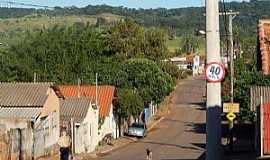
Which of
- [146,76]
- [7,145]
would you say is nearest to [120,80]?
[146,76]

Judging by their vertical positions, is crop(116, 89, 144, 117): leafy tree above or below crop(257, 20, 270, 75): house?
below

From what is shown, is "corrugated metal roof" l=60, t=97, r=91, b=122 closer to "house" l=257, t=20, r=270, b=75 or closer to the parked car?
"house" l=257, t=20, r=270, b=75

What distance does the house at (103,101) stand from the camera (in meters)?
56.5

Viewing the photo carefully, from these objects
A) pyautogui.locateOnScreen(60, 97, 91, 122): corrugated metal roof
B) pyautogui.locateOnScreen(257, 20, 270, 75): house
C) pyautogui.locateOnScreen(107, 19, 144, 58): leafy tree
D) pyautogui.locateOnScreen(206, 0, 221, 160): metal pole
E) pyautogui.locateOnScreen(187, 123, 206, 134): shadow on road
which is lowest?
pyautogui.locateOnScreen(187, 123, 206, 134): shadow on road

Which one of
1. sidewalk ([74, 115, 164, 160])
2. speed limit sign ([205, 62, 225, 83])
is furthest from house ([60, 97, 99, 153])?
speed limit sign ([205, 62, 225, 83])

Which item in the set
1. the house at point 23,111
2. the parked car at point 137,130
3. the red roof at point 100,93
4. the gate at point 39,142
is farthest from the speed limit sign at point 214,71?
the parked car at point 137,130

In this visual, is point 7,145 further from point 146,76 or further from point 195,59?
point 195,59

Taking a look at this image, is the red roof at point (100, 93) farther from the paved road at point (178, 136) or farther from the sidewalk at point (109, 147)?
the paved road at point (178, 136)

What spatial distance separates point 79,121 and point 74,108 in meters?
2.13

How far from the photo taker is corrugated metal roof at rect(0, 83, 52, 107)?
38.6 meters

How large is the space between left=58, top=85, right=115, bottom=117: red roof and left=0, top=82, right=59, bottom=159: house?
1577cm

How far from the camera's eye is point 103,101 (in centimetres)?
5897

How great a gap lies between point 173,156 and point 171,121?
112 feet

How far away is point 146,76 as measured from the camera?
72562mm
